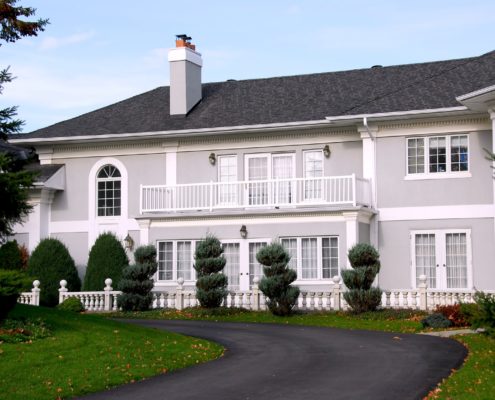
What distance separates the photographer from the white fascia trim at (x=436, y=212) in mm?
30188

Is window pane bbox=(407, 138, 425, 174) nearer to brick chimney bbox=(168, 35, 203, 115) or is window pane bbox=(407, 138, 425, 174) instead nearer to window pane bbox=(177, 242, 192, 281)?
window pane bbox=(177, 242, 192, 281)

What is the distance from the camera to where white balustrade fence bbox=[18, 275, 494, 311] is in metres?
27.8

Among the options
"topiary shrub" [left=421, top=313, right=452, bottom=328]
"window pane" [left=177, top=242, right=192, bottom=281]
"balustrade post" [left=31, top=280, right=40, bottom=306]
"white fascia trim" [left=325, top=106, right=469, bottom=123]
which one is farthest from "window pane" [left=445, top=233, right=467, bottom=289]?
"balustrade post" [left=31, top=280, right=40, bottom=306]

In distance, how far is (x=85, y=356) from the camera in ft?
54.6

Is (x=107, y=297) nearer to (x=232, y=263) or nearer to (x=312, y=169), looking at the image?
(x=232, y=263)

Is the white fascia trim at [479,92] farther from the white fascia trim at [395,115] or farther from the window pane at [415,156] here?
the window pane at [415,156]

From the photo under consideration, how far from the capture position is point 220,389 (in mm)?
14172

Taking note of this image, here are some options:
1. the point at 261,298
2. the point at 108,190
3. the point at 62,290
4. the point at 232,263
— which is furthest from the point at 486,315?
the point at 108,190

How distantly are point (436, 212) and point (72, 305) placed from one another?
12208mm

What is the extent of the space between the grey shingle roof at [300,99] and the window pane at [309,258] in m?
4.38

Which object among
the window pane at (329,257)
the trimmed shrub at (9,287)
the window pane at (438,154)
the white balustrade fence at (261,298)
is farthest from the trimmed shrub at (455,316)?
the trimmed shrub at (9,287)

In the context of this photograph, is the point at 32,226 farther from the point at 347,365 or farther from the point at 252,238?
the point at 347,365

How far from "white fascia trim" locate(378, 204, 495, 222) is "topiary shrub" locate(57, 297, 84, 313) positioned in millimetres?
10283

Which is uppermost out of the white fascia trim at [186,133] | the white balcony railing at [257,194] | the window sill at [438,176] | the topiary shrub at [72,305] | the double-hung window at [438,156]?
the white fascia trim at [186,133]
